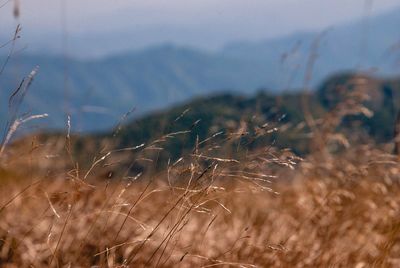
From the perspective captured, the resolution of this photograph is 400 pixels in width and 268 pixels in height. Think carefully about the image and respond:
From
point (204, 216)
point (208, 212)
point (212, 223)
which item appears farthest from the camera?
point (204, 216)

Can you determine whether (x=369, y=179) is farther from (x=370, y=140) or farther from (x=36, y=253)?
(x=36, y=253)

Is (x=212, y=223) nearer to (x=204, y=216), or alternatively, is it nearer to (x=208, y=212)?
(x=204, y=216)

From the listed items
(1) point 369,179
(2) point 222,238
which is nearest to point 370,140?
(1) point 369,179

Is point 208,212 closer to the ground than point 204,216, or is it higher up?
higher up

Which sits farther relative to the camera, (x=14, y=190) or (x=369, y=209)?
(x=14, y=190)

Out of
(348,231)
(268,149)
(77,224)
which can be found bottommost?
(348,231)

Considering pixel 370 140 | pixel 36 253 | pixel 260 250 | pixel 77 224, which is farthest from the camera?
pixel 370 140

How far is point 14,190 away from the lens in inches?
193

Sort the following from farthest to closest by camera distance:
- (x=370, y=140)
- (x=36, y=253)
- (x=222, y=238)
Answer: (x=370, y=140) < (x=222, y=238) < (x=36, y=253)

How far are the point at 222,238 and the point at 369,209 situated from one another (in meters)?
1.10

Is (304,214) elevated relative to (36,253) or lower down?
lower down

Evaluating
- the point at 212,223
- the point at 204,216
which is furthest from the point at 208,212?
the point at 204,216

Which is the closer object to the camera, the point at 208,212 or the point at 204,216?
the point at 208,212

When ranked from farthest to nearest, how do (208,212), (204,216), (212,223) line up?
(204,216)
(212,223)
(208,212)
